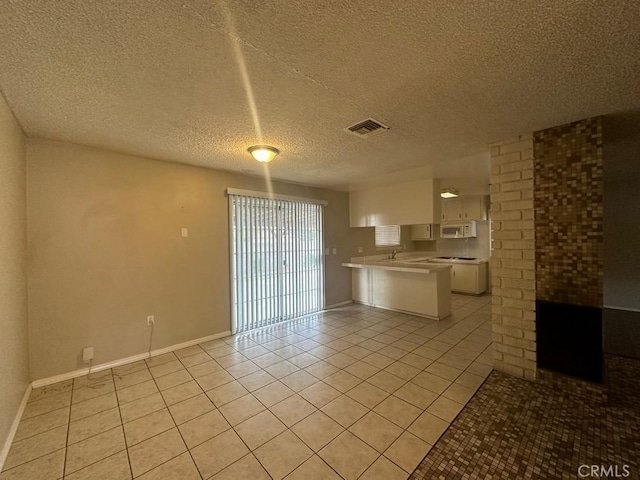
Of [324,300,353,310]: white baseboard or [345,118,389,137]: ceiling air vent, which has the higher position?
[345,118,389,137]: ceiling air vent

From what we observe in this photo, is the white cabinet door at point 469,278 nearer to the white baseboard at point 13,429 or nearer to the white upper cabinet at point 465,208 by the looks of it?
the white upper cabinet at point 465,208

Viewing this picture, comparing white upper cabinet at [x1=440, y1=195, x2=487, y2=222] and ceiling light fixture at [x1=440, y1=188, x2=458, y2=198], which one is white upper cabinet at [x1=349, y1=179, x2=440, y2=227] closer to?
ceiling light fixture at [x1=440, y1=188, x2=458, y2=198]

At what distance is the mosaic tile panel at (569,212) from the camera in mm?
2184

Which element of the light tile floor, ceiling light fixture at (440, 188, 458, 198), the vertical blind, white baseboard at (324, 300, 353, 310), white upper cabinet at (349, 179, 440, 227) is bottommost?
the light tile floor

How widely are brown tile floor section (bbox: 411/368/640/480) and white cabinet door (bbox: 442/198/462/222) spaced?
4.75m

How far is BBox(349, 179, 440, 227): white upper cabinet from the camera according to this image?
4262 millimetres

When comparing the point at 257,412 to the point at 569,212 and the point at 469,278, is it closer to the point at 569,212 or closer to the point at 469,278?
the point at 569,212

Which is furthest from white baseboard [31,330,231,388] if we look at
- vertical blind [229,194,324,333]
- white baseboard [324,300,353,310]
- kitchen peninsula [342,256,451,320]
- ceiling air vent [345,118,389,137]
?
ceiling air vent [345,118,389,137]

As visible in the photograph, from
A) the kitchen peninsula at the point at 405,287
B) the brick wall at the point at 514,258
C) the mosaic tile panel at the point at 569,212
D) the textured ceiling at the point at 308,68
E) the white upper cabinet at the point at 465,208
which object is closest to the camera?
the textured ceiling at the point at 308,68

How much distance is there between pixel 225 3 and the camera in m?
1.08

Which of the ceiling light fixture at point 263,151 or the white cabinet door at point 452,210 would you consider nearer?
the ceiling light fixture at point 263,151

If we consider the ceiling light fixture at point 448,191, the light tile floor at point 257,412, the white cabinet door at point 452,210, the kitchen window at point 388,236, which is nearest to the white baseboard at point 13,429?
the light tile floor at point 257,412

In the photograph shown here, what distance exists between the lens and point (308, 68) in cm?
151

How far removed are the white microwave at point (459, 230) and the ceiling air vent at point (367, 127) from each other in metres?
5.07
